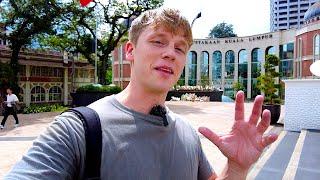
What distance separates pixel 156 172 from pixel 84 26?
27214 millimetres

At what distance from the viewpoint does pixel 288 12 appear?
9825 cm

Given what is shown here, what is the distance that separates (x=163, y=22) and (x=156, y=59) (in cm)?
16

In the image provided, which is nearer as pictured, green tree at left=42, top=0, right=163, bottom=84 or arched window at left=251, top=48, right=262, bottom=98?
green tree at left=42, top=0, right=163, bottom=84

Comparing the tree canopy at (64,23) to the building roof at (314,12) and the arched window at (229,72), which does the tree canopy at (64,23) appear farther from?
the arched window at (229,72)

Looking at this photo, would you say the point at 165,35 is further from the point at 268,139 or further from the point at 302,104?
the point at 302,104

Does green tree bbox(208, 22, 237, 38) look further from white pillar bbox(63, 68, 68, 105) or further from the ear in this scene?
the ear

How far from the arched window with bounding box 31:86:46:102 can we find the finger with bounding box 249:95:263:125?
30.5m

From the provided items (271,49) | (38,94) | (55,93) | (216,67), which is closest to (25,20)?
(38,94)

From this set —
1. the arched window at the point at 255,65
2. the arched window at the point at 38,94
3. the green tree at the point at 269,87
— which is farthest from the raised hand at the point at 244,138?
the arched window at the point at 255,65

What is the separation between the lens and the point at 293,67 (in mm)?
44094

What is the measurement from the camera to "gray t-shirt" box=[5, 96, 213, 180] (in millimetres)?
1194

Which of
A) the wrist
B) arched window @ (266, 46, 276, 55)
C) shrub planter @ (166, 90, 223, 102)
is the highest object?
arched window @ (266, 46, 276, 55)

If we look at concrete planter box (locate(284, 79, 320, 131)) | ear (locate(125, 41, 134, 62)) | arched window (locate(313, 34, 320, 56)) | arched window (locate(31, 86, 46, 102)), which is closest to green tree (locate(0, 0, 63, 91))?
arched window (locate(31, 86, 46, 102))

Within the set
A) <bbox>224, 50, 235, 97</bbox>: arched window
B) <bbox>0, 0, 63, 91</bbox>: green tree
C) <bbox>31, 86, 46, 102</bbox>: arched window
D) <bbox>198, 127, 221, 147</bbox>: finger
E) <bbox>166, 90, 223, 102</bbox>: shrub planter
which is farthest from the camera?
<bbox>224, 50, 235, 97</bbox>: arched window
